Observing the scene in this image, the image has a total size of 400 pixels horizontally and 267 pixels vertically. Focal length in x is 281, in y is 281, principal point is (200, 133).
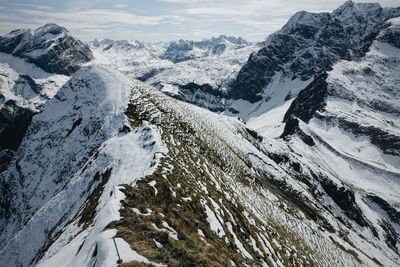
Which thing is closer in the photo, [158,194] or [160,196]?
[160,196]

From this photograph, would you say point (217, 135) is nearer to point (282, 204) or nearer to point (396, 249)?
point (282, 204)

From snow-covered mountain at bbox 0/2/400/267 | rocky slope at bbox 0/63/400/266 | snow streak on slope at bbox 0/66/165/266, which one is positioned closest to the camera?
snow-covered mountain at bbox 0/2/400/267

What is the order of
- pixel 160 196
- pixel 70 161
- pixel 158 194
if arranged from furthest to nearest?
pixel 70 161 < pixel 158 194 < pixel 160 196

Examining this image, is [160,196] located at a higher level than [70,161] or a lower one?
higher

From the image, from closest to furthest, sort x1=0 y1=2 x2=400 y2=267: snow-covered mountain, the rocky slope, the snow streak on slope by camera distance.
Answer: x1=0 y1=2 x2=400 y2=267: snow-covered mountain, the rocky slope, the snow streak on slope

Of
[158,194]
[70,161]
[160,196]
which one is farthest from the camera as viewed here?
[70,161]

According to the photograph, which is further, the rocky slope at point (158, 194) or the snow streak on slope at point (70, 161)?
the snow streak on slope at point (70, 161)

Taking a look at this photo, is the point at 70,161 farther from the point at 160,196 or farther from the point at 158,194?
the point at 160,196

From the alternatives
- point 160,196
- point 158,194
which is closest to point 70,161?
point 158,194

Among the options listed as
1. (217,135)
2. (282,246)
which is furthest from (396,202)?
(282,246)

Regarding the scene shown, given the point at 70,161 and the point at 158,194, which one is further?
the point at 70,161
